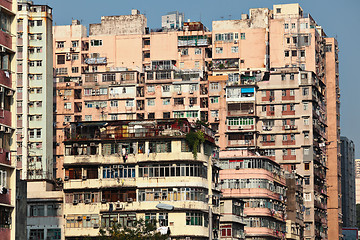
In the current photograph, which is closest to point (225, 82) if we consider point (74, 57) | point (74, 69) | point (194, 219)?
point (74, 69)

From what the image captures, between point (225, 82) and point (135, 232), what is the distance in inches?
2487

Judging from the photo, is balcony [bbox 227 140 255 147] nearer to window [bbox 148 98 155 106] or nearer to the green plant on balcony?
window [bbox 148 98 155 106]

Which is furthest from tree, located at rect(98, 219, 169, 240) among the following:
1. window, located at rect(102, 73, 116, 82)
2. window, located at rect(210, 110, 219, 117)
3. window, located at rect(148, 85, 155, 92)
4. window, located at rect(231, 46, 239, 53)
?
window, located at rect(231, 46, 239, 53)

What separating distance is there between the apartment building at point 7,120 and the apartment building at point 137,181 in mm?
36091

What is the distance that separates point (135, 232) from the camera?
82.1 meters

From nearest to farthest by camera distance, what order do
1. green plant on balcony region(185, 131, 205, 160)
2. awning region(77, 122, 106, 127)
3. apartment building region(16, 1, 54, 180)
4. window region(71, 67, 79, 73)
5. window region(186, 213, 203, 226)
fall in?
window region(186, 213, 203, 226) → green plant on balcony region(185, 131, 205, 160) → awning region(77, 122, 106, 127) → apartment building region(16, 1, 54, 180) → window region(71, 67, 79, 73)

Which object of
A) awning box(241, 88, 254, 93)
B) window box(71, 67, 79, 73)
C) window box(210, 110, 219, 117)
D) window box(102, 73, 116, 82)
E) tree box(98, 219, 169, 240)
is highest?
window box(71, 67, 79, 73)

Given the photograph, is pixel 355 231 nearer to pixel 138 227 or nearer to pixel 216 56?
pixel 216 56

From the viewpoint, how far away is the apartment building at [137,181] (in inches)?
3484

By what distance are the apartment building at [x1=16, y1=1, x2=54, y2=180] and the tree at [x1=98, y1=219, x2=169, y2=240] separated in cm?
4871

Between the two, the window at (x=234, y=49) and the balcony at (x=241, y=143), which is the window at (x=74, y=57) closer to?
the window at (x=234, y=49)

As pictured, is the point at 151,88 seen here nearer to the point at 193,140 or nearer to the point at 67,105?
the point at 67,105

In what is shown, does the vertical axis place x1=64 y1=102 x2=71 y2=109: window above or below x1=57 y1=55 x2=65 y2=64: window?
below

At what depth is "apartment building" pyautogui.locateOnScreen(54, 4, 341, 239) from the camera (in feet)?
463
